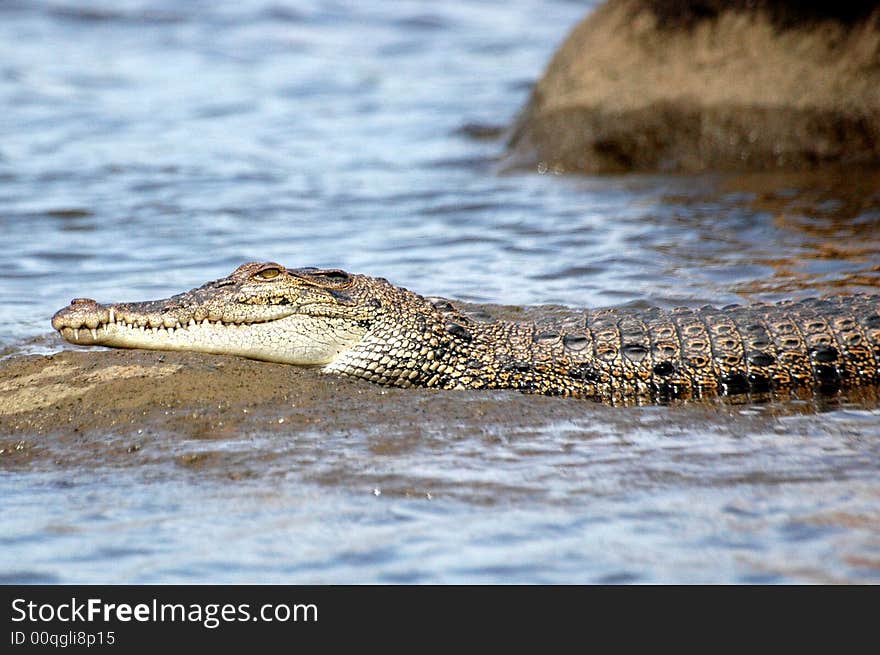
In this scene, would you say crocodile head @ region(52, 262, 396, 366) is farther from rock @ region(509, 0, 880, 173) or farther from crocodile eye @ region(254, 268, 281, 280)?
rock @ region(509, 0, 880, 173)

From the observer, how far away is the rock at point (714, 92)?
10125mm

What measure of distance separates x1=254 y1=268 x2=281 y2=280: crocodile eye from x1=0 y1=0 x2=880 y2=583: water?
2.42 ft

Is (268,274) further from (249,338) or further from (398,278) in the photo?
(398,278)

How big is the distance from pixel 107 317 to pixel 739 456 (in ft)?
9.41

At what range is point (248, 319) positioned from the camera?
5852 mm

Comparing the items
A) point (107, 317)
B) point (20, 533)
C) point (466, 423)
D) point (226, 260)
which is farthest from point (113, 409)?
point (226, 260)

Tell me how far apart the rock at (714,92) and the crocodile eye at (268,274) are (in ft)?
17.4

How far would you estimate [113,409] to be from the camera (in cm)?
536

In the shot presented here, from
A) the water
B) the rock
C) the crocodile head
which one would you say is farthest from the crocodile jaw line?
the rock

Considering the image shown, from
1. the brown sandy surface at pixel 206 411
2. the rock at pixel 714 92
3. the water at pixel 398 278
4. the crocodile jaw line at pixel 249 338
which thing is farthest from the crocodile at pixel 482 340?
the rock at pixel 714 92

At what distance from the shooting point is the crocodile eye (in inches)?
232

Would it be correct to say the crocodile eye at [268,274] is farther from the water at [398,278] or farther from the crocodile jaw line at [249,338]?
the water at [398,278]

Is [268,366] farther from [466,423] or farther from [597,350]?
[597,350]

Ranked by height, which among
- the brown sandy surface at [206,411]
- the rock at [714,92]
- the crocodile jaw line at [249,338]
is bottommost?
the brown sandy surface at [206,411]
